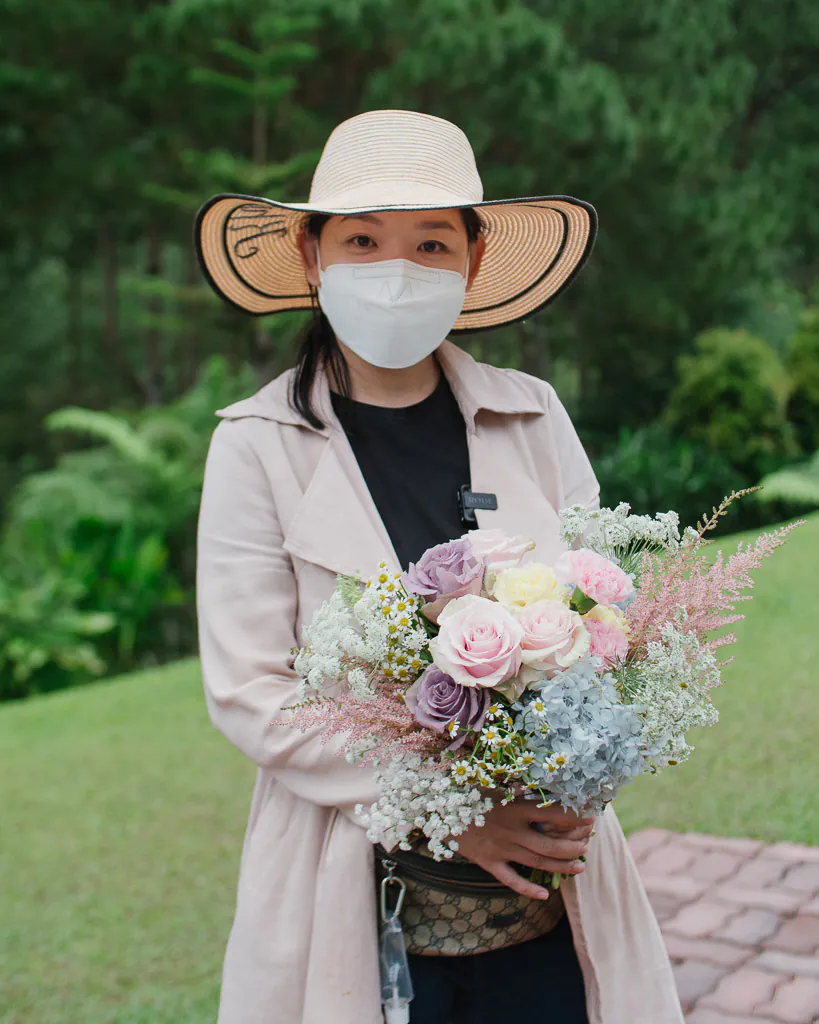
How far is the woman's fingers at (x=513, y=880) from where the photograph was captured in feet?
5.46

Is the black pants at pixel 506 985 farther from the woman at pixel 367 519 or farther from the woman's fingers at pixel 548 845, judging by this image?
the woman's fingers at pixel 548 845

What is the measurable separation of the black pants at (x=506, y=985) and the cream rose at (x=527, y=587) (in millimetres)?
654

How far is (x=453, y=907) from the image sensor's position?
70.5 inches

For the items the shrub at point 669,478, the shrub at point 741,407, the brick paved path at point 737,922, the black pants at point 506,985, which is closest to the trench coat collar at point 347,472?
the black pants at point 506,985

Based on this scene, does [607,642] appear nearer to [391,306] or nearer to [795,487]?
[391,306]

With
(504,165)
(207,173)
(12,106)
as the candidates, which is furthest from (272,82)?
(12,106)

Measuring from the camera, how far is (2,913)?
432 cm

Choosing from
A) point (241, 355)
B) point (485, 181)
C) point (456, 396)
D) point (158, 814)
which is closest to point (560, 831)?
point (456, 396)

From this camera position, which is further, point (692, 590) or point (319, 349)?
point (319, 349)

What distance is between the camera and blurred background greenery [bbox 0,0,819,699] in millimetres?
9859

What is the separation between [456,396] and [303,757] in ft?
2.38

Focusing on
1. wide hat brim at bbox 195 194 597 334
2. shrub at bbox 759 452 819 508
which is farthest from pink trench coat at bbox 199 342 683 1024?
shrub at bbox 759 452 819 508

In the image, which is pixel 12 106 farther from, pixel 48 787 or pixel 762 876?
pixel 762 876

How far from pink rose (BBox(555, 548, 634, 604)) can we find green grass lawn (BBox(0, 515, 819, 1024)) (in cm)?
250
